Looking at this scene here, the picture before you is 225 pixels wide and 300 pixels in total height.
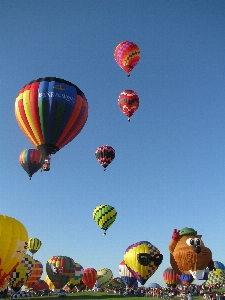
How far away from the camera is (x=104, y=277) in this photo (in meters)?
48.6

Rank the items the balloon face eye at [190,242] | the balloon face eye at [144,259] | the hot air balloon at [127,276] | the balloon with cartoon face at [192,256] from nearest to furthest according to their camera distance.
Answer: the balloon with cartoon face at [192,256] → the balloon face eye at [190,242] → the balloon face eye at [144,259] → the hot air balloon at [127,276]

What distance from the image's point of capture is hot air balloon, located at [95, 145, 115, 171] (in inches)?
1319

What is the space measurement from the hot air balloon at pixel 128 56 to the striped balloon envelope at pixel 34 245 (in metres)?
24.9

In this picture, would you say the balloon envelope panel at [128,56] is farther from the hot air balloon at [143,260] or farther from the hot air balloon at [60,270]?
the hot air balloon at [60,270]

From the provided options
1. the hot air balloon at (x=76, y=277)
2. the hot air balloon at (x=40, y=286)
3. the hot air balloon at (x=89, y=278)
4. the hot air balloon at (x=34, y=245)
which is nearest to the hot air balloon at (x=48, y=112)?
the hot air balloon at (x=76, y=277)

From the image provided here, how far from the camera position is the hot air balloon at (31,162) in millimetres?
32750

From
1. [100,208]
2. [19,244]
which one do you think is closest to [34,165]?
[100,208]

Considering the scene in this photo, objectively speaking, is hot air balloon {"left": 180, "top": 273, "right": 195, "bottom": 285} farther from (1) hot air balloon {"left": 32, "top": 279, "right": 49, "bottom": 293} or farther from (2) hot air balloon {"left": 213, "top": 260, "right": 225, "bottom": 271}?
(2) hot air balloon {"left": 213, "top": 260, "right": 225, "bottom": 271}

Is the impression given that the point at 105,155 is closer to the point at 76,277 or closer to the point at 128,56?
the point at 128,56

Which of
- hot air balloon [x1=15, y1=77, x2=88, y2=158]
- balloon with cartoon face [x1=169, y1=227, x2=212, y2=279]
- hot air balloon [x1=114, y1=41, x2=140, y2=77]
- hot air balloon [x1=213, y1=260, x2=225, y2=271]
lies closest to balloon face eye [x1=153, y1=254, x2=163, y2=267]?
balloon with cartoon face [x1=169, y1=227, x2=212, y2=279]

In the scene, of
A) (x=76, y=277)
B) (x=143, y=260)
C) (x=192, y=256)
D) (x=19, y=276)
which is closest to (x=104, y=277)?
(x=76, y=277)

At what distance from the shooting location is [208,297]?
923 inches

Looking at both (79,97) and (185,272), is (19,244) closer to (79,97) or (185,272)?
(79,97)

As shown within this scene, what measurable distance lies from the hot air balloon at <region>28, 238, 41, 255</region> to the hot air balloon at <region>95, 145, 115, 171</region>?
16603mm
